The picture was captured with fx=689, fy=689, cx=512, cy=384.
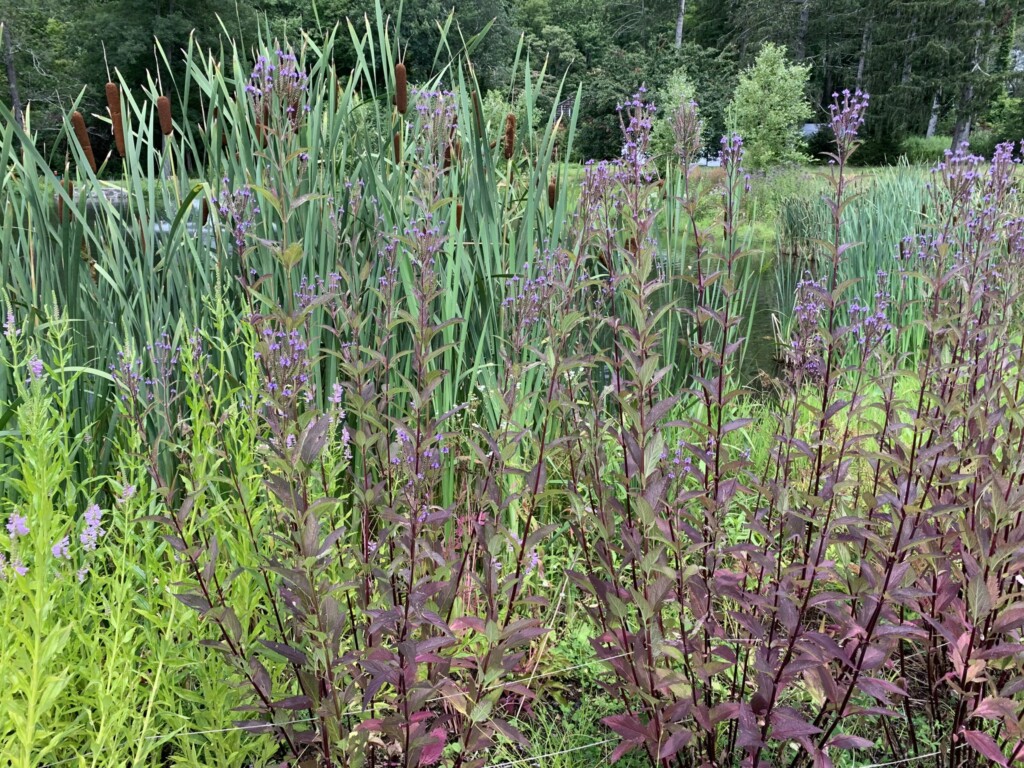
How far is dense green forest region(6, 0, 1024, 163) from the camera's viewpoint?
30.3 meters

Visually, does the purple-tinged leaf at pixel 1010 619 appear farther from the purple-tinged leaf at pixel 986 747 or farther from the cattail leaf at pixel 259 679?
the cattail leaf at pixel 259 679

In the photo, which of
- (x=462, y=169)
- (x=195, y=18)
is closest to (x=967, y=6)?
(x=195, y=18)

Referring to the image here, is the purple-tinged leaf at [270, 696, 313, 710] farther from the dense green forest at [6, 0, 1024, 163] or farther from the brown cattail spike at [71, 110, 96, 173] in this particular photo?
the dense green forest at [6, 0, 1024, 163]

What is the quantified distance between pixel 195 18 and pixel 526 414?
38359mm

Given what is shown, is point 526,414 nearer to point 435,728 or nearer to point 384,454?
point 384,454

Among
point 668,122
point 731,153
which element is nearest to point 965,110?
point 668,122

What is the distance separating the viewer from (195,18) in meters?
33.1

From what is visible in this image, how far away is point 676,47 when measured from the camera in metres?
41.3

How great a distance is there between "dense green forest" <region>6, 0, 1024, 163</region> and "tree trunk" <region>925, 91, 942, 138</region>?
118mm

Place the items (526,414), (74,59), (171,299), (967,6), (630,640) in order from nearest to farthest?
(630,640) → (526,414) → (171,299) → (74,59) → (967,6)

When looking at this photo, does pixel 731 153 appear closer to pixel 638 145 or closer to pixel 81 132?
pixel 638 145

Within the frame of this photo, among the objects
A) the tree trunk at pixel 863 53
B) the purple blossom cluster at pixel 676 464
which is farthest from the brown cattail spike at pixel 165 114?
the tree trunk at pixel 863 53

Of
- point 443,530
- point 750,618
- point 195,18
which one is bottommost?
point 443,530

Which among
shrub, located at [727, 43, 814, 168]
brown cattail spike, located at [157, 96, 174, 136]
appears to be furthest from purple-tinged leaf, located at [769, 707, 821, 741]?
shrub, located at [727, 43, 814, 168]
